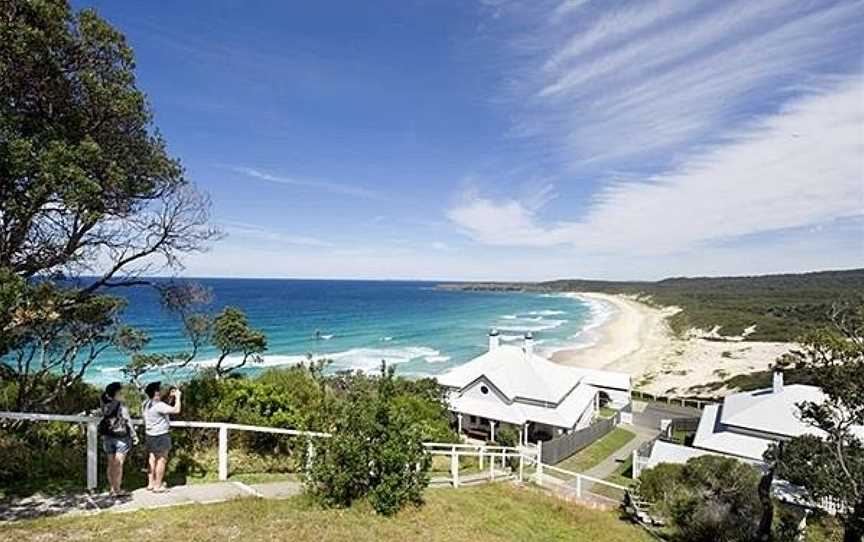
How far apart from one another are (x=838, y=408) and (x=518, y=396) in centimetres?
1756

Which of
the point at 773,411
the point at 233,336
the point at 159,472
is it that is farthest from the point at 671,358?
the point at 159,472

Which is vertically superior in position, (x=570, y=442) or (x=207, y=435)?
(x=207, y=435)

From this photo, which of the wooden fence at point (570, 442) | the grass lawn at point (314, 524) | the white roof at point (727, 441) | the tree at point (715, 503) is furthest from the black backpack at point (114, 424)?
the white roof at point (727, 441)

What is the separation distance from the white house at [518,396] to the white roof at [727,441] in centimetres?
557

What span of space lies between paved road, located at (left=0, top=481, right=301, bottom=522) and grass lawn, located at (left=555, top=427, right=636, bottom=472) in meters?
17.7

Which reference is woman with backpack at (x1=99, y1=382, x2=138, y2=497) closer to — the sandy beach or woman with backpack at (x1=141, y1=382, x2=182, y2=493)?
woman with backpack at (x1=141, y1=382, x2=182, y2=493)

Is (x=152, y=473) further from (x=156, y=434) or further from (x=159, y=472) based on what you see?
(x=156, y=434)

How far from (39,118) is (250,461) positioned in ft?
18.9

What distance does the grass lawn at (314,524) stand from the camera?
16.4 feet

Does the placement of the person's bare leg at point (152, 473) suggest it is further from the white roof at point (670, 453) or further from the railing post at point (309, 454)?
the white roof at point (670, 453)

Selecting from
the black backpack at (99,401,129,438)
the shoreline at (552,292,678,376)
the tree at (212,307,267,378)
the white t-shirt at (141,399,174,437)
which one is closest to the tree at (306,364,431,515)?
the white t-shirt at (141,399,174,437)

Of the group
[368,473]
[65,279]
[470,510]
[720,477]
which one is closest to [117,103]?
[65,279]

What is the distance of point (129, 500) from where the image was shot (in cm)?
592

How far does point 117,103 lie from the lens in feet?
21.4
